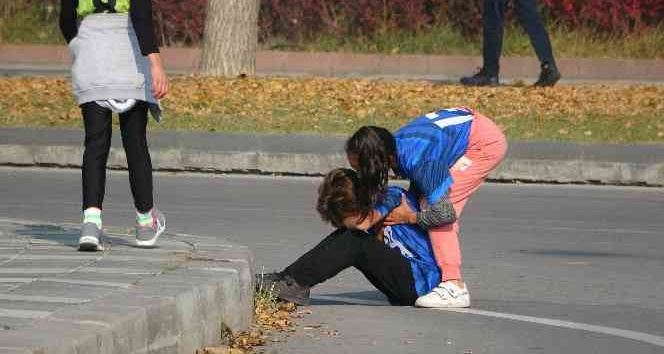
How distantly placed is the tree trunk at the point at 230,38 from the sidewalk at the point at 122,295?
9953 millimetres

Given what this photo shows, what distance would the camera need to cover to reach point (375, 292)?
25.4 feet

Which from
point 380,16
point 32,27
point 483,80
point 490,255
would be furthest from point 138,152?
point 32,27

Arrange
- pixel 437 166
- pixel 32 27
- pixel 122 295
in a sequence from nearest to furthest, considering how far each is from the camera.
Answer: pixel 122 295, pixel 437 166, pixel 32 27

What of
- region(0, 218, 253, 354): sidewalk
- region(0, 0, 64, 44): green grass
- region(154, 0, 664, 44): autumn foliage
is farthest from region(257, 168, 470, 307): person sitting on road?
region(0, 0, 64, 44): green grass

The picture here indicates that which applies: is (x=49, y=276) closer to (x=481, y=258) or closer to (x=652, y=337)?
(x=652, y=337)

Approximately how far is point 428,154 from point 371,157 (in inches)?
11.2

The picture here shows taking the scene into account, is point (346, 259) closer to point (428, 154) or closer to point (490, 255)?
point (428, 154)

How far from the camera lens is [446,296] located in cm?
705

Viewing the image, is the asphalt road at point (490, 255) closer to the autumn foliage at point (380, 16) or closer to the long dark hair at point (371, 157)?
the long dark hair at point (371, 157)

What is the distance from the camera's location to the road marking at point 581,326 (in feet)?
21.3

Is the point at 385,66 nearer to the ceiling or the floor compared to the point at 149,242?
nearer to the floor

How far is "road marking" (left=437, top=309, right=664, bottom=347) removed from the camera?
6.49 m

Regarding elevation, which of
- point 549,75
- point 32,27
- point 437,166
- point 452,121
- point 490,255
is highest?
point 452,121

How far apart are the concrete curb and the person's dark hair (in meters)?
5.81
